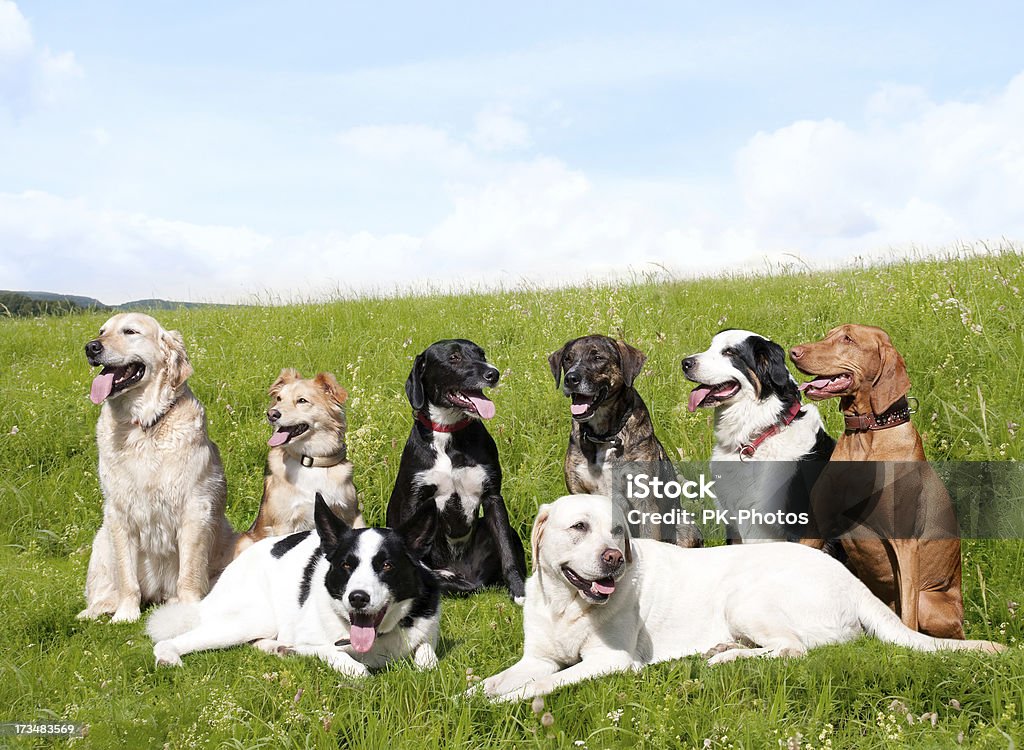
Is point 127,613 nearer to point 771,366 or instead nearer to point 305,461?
point 305,461

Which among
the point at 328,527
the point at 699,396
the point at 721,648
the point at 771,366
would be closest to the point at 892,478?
the point at 771,366

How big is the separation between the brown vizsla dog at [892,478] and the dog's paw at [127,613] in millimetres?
4798

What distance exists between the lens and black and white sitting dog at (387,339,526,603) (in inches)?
231

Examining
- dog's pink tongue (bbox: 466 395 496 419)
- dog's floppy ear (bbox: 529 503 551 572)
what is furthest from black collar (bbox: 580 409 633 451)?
dog's floppy ear (bbox: 529 503 551 572)

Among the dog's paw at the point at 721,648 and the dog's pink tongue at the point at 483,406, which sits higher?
the dog's pink tongue at the point at 483,406

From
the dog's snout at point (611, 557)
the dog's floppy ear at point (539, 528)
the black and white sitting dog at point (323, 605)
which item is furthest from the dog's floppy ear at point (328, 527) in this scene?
the dog's snout at point (611, 557)

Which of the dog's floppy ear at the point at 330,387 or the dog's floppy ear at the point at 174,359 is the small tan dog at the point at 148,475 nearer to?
the dog's floppy ear at the point at 174,359

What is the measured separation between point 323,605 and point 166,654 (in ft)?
3.34

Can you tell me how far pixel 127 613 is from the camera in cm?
584

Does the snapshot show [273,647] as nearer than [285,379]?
Yes

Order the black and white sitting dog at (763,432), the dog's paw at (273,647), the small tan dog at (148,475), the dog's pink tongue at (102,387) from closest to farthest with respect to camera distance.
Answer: the dog's paw at (273,647) < the black and white sitting dog at (763,432) < the dog's pink tongue at (102,387) < the small tan dog at (148,475)

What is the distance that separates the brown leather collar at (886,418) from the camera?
487 cm

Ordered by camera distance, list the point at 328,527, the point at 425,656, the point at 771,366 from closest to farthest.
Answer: the point at 425,656 → the point at 328,527 → the point at 771,366

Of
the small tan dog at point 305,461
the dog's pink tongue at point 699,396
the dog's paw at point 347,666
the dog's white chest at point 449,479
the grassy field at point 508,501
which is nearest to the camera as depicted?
Answer: the grassy field at point 508,501
